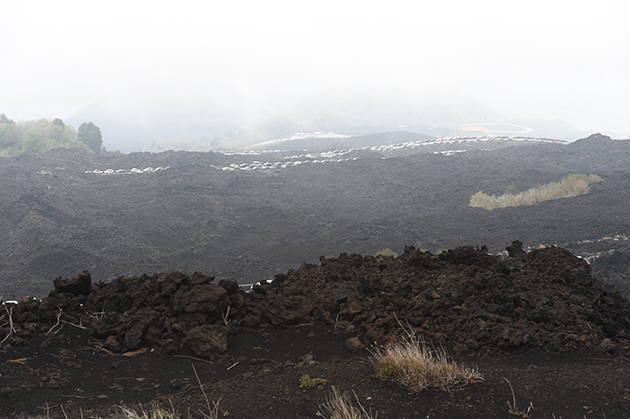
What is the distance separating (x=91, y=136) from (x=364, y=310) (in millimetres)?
63754

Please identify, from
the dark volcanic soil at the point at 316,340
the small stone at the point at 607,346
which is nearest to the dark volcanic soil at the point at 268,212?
the dark volcanic soil at the point at 316,340

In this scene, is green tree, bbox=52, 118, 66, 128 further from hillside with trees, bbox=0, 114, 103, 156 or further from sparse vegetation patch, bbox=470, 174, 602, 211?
sparse vegetation patch, bbox=470, 174, 602, 211

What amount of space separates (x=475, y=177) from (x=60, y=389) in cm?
3195

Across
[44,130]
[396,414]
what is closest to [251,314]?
[396,414]

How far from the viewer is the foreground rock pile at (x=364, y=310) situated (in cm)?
495

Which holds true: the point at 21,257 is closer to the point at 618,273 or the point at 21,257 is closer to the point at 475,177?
the point at 618,273

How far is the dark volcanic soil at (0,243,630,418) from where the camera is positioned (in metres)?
3.67

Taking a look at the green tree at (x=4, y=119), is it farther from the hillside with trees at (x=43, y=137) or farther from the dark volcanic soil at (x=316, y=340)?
the dark volcanic soil at (x=316, y=340)

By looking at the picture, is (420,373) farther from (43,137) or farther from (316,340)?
(43,137)

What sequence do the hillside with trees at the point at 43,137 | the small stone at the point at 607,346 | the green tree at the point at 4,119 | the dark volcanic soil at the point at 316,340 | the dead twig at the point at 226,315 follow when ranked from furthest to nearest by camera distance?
the green tree at the point at 4,119 < the hillside with trees at the point at 43,137 < the dead twig at the point at 226,315 < the small stone at the point at 607,346 < the dark volcanic soil at the point at 316,340

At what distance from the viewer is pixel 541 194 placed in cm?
2592

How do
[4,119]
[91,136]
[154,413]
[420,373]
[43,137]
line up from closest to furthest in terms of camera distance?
[154,413], [420,373], [43,137], [91,136], [4,119]

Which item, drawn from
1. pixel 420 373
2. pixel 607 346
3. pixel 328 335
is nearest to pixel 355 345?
pixel 328 335

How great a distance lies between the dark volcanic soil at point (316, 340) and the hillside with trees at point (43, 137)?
54.9 m
